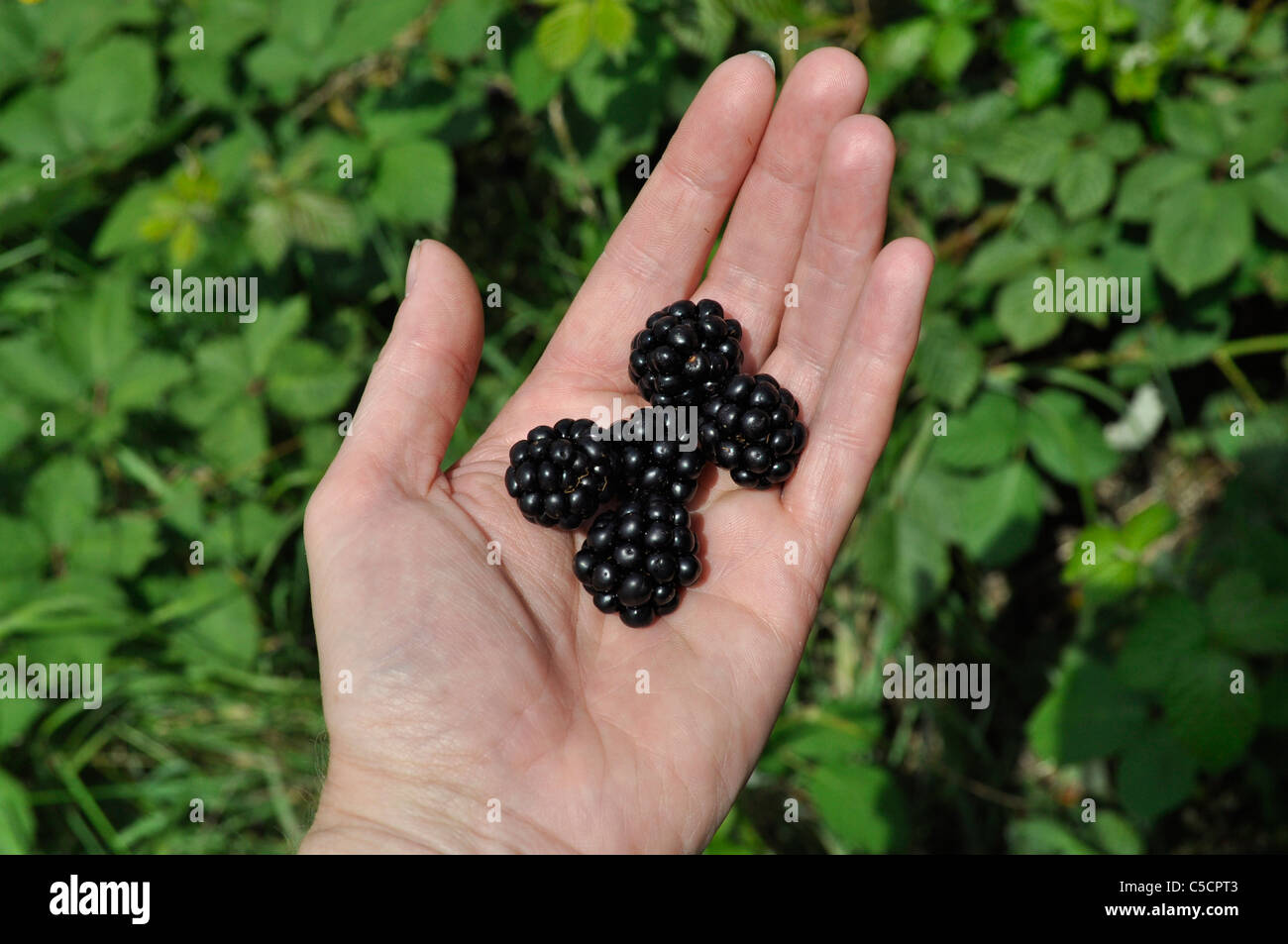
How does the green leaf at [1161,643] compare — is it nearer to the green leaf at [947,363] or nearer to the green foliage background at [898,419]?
the green foliage background at [898,419]

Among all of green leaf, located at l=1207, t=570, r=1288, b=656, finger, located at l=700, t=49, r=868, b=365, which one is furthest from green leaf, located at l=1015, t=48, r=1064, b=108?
green leaf, located at l=1207, t=570, r=1288, b=656

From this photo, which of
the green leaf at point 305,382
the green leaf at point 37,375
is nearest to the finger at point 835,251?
the green leaf at point 305,382

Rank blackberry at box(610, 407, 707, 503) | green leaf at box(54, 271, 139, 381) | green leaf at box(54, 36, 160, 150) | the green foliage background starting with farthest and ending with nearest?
1. green leaf at box(54, 36, 160, 150)
2. green leaf at box(54, 271, 139, 381)
3. the green foliage background
4. blackberry at box(610, 407, 707, 503)

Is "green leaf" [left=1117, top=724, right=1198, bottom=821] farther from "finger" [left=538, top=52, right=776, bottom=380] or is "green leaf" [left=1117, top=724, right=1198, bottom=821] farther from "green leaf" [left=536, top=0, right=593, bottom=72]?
"green leaf" [left=536, top=0, right=593, bottom=72]

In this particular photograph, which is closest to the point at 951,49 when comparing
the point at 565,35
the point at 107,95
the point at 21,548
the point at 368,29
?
the point at 565,35

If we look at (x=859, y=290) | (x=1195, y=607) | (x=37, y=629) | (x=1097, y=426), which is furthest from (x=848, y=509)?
(x=37, y=629)
